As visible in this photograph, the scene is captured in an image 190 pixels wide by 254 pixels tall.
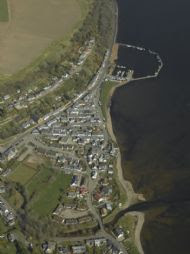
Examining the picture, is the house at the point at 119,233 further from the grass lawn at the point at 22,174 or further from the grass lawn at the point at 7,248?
the grass lawn at the point at 22,174

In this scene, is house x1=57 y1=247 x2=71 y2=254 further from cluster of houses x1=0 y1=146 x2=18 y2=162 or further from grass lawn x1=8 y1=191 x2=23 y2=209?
cluster of houses x1=0 y1=146 x2=18 y2=162

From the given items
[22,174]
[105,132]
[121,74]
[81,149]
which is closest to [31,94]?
[105,132]

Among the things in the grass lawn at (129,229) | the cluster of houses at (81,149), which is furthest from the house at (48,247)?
the grass lawn at (129,229)

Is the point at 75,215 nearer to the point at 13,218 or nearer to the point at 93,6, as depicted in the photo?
the point at 13,218

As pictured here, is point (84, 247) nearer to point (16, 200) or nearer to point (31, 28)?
point (16, 200)

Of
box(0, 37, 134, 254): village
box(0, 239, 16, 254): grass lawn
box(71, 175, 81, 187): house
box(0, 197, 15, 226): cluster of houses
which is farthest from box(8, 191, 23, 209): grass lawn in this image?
box(71, 175, 81, 187): house

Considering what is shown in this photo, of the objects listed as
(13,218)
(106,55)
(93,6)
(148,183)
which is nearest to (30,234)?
(13,218)
